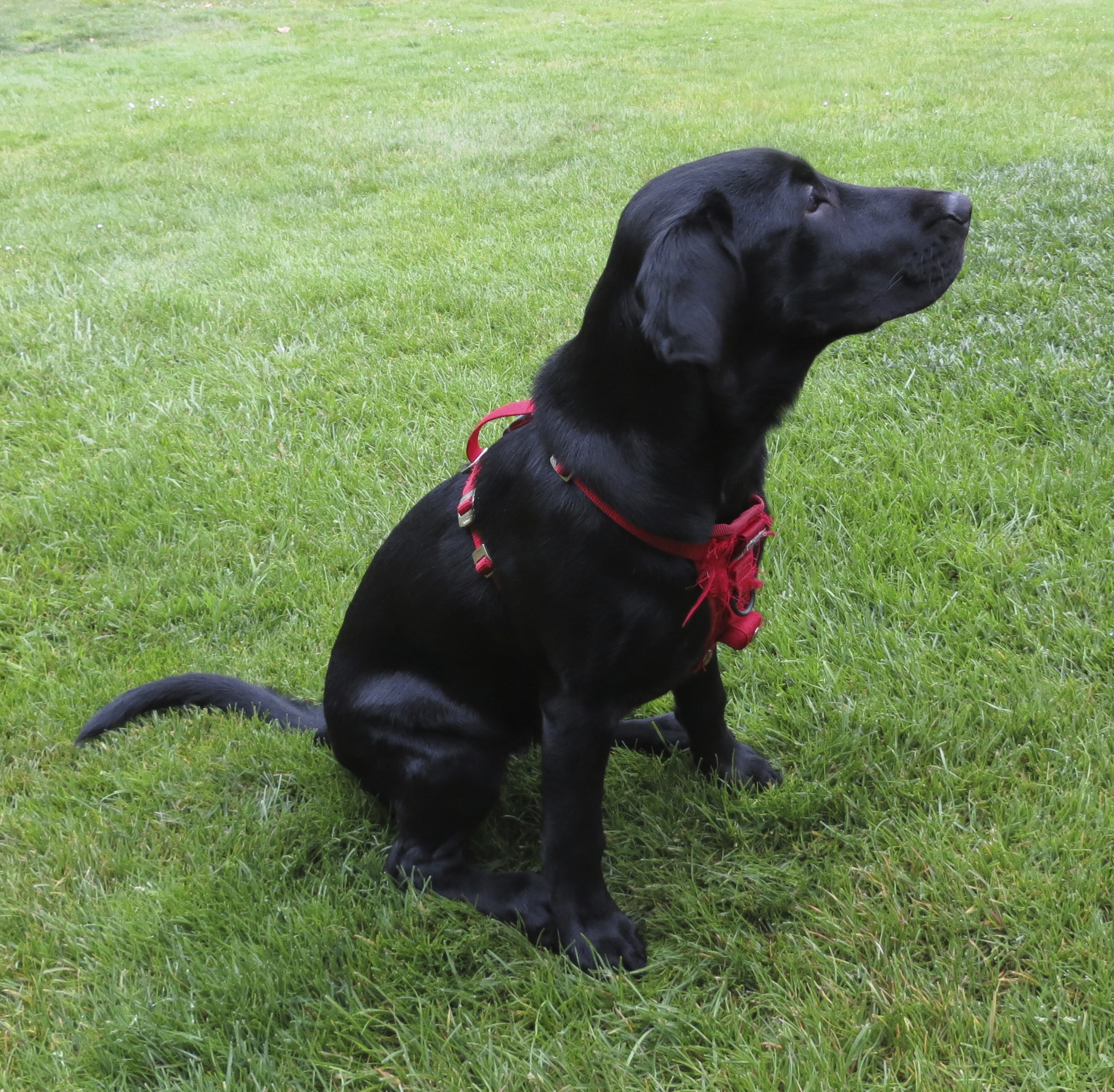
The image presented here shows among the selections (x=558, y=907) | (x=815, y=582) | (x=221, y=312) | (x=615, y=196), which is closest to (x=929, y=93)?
(x=615, y=196)

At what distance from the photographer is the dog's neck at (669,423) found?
67.6 inches

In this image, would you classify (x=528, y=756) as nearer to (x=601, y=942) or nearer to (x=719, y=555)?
(x=601, y=942)

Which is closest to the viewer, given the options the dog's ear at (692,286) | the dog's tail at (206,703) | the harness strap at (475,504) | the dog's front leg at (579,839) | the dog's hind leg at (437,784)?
the dog's ear at (692,286)

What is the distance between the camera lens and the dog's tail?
237cm

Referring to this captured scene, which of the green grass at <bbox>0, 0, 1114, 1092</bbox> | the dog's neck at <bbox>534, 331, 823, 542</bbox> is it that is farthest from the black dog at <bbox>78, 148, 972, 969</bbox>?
the green grass at <bbox>0, 0, 1114, 1092</bbox>

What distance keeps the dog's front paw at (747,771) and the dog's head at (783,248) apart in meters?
1.00

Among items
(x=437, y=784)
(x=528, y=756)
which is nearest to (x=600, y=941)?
(x=437, y=784)

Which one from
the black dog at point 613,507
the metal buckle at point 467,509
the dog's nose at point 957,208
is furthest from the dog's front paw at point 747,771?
the dog's nose at point 957,208

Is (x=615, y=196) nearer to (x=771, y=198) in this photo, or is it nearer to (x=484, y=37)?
(x=771, y=198)

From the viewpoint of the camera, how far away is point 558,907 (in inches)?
76.5

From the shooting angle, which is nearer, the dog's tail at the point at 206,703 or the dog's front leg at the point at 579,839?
the dog's front leg at the point at 579,839

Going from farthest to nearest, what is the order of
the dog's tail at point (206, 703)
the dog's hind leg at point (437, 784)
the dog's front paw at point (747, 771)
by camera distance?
1. the dog's tail at point (206, 703)
2. the dog's front paw at point (747, 771)
3. the dog's hind leg at point (437, 784)

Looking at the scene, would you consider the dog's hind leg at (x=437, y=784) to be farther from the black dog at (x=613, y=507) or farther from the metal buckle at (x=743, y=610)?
the metal buckle at (x=743, y=610)

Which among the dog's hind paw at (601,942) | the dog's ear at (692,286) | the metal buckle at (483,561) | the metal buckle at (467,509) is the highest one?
the dog's ear at (692,286)
